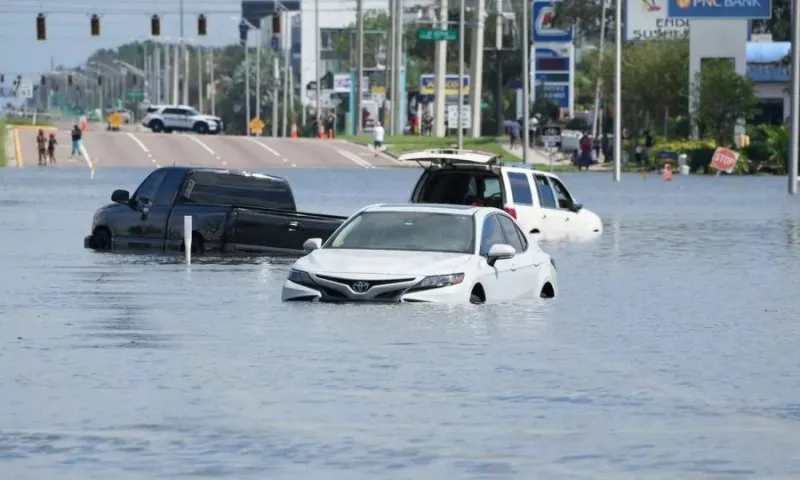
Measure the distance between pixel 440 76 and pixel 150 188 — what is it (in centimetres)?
9460

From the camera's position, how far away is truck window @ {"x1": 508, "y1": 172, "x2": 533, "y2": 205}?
36.2 meters

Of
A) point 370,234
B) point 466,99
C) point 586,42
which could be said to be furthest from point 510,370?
point 586,42

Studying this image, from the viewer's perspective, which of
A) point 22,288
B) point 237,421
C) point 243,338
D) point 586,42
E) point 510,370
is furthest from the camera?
point 586,42

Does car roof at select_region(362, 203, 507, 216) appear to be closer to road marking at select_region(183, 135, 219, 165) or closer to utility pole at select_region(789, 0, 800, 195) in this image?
utility pole at select_region(789, 0, 800, 195)

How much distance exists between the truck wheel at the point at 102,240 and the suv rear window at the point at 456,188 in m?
5.41

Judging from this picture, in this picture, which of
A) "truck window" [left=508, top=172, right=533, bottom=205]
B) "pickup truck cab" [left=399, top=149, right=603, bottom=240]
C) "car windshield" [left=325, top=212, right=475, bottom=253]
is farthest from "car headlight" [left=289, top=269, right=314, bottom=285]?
"truck window" [left=508, top=172, right=533, bottom=205]

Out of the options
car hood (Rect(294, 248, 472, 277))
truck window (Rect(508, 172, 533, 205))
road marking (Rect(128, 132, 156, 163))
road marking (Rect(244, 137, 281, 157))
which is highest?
car hood (Rect(294, 248, 472, 277))

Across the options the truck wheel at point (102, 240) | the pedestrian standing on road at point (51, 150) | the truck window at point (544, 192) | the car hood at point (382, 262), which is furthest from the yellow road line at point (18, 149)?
the car hood at point (382, 262)

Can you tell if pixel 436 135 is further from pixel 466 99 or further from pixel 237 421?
pixel 237 421

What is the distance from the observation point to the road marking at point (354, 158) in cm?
10312

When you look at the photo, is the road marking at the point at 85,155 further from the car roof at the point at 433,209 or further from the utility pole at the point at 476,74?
the car roof at the point at 433,209

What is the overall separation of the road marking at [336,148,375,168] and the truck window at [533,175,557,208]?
209 feet

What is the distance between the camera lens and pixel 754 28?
133 meters

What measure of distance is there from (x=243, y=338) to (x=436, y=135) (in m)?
110
